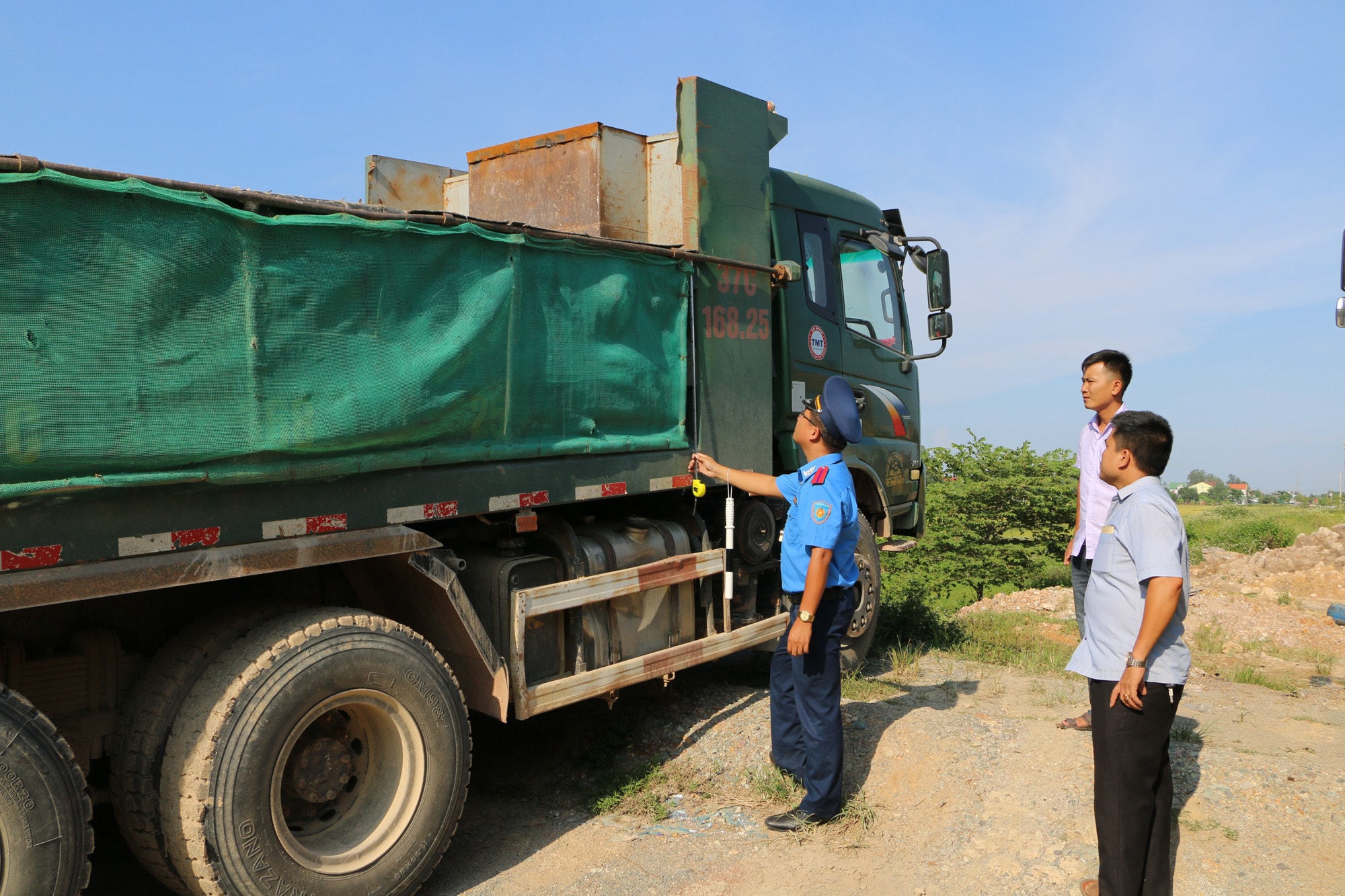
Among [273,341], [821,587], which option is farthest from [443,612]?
[821,587]

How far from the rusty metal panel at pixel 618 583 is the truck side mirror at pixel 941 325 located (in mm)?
2497

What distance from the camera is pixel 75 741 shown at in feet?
10.2

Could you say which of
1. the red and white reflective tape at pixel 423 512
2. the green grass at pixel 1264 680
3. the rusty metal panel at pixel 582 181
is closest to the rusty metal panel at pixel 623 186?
the rusty metal panel at pixel 582 181

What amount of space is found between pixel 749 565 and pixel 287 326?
10.3 ft

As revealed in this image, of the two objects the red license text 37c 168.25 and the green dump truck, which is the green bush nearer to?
the red license text 37c 168.25

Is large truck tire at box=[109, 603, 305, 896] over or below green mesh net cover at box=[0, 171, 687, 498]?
below

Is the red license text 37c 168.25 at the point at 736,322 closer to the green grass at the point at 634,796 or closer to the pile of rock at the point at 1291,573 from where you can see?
the green grass at the point at 634,796

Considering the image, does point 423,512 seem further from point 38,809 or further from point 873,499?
point 873,499

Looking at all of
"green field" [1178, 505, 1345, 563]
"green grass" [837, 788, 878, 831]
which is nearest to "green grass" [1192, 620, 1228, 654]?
"green grass" [837, 788, 878, 831]

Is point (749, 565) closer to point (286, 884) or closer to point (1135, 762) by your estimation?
point (1135, 762)

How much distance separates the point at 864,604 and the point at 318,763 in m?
4.13

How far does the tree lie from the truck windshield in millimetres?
7489

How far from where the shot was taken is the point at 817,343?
6.08 metres

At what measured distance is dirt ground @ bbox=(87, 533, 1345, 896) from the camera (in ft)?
12.4
